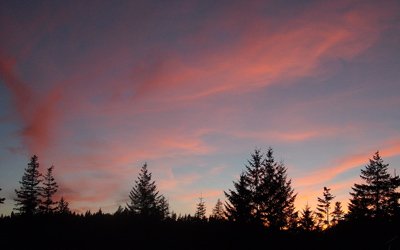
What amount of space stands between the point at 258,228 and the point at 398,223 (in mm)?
10032

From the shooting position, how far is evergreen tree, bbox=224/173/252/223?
42469 millimetres

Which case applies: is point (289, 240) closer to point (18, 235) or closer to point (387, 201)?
point (18, 235)

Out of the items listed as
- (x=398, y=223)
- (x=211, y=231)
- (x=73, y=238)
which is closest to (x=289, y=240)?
(x=211, y=231)

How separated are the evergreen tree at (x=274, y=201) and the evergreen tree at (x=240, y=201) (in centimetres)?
221

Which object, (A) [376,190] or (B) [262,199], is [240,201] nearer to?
(B) [262,199]

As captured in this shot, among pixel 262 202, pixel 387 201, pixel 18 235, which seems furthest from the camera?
pixel 387 201

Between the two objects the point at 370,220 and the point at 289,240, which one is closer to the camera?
the point at 289,240

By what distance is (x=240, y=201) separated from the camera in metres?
43.5

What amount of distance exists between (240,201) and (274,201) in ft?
16.4

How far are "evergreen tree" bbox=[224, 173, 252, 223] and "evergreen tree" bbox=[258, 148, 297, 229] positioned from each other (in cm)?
221

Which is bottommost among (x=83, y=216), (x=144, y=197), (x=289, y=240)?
(x=289, y=240)

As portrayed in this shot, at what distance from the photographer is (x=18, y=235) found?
23.1 metres

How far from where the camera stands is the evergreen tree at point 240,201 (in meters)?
42.5

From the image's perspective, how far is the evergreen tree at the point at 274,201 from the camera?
44.9 meters
